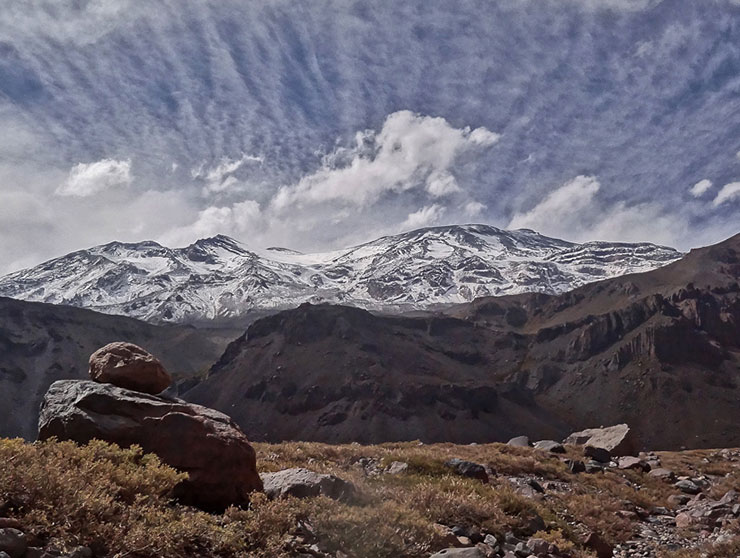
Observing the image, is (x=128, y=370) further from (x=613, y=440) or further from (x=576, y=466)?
(x=613, y=440)

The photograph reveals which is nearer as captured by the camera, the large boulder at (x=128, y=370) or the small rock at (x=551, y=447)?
the large boulder at (x=128, y=370)

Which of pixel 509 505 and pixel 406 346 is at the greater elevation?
pixel 406 346

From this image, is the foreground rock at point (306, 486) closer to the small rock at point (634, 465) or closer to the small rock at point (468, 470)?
the small rock at point (468, 470)

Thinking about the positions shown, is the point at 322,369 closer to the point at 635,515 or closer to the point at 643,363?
the point at 643,363

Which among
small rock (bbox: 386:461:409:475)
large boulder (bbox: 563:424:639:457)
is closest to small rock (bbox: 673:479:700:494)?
large boulder (bbox: 563:424:639:457)

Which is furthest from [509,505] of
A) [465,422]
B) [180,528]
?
[465,422]

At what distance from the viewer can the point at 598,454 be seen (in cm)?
2552

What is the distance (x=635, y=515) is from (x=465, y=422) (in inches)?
4907

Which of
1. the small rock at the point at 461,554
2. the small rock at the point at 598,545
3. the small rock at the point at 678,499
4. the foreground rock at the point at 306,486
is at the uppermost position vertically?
the foreground rock at the point at 306,486

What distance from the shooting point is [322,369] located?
164 m

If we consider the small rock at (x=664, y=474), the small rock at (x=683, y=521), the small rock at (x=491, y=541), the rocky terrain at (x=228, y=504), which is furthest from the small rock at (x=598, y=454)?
the small rock at (x=491, y=541)

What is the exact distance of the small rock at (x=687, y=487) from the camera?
67.8ft

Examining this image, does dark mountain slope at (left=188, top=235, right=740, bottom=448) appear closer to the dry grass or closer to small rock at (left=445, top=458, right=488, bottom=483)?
small rock at (left=445, top=458, right=488, bottom=483)

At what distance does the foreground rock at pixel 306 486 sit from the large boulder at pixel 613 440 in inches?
843
